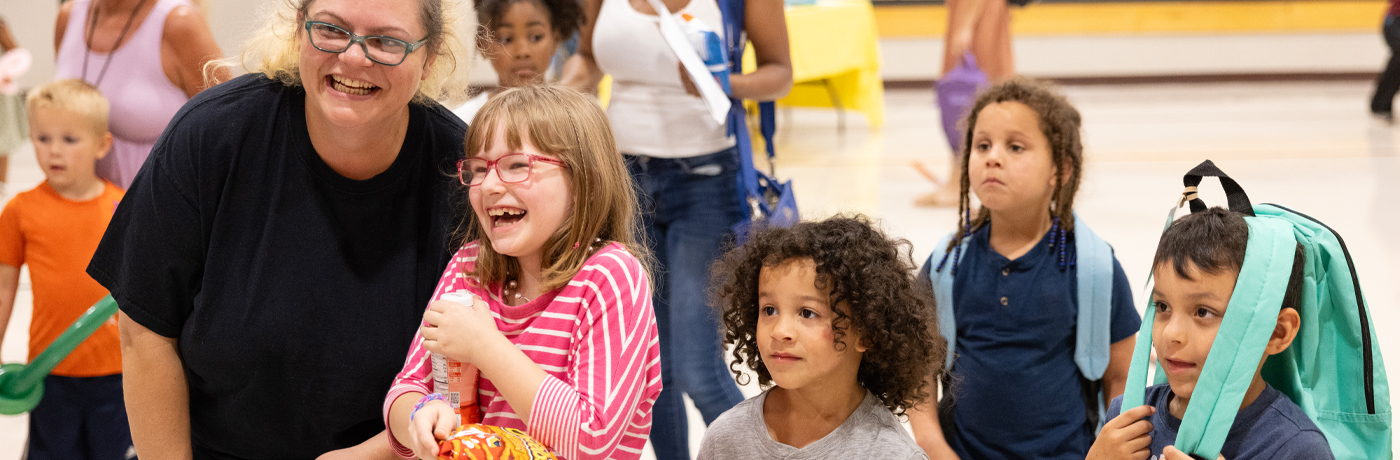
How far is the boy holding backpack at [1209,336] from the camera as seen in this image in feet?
5.09

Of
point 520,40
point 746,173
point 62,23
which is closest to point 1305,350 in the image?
point 746,173

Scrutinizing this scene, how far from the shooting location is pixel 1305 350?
159cm

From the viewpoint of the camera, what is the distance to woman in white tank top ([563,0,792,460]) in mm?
2664

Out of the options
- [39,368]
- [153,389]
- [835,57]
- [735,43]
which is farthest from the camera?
[835,57]

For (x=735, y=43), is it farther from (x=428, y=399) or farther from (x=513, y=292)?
(x=428, y=399)

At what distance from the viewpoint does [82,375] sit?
2.63m

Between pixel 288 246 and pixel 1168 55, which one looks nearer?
pixel 288 246

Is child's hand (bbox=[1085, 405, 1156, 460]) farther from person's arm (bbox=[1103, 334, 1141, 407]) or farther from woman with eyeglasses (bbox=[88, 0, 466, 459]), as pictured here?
woman with eyeglasses (bbox=[88, 0, 466, 459])

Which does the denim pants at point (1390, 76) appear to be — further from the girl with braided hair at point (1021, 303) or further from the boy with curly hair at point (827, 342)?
the boy with curly hair at point (827, 342)

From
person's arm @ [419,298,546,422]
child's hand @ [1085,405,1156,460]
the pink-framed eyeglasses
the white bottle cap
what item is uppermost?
the pink-framed eyeglasses

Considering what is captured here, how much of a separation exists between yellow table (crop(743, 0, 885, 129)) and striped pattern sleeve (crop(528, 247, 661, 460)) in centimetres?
551

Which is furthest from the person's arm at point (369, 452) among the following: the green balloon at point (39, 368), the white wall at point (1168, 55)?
the white wall at point (1168, 55)

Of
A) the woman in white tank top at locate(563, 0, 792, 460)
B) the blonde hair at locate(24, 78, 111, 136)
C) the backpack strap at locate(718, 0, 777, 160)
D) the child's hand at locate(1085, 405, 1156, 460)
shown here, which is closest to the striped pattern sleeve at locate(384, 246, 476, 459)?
the woman in white tank top at locate(563, 0, 792, 460)

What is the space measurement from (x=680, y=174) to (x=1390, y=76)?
902cm
